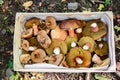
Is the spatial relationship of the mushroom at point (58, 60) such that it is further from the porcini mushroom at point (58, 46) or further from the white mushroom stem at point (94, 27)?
the white mushroom stem at point (94, 27)

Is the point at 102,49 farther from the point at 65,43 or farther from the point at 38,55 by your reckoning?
the point at 38,55

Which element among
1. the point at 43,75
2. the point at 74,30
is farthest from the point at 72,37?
the point at 43,75

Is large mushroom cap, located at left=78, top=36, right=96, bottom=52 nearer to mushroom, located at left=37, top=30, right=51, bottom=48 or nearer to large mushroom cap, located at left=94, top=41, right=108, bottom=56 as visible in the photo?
large mushroom cap, located at left=94, top=41, right=108, bottom=56

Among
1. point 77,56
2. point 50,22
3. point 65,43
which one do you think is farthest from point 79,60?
point 50,22

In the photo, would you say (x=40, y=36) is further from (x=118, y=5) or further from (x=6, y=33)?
(x=118, y=5)

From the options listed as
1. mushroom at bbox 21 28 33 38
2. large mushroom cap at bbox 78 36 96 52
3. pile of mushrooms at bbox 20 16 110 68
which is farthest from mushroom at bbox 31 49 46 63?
large mushroom cap at bbox 78 36 96 52

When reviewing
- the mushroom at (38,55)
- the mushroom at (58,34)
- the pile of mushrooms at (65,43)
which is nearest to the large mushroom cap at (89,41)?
the pile of mushrooms at (65,43)
